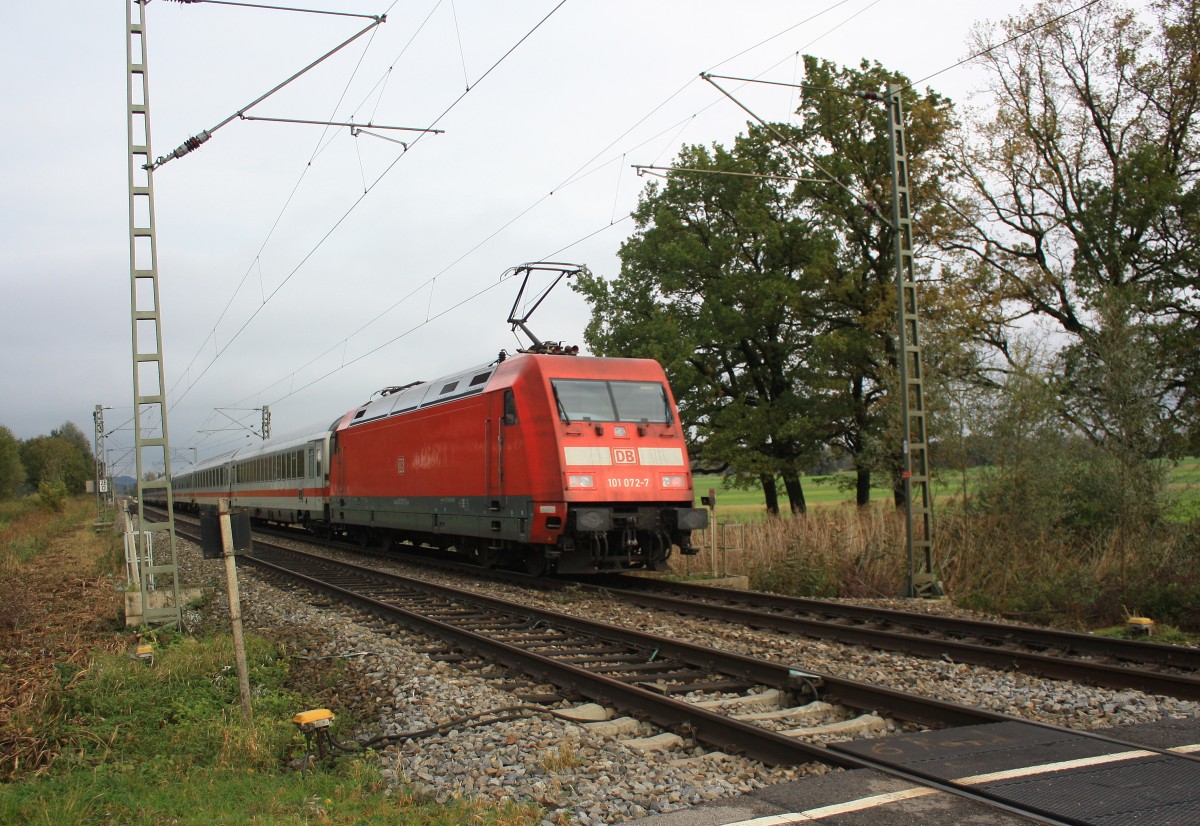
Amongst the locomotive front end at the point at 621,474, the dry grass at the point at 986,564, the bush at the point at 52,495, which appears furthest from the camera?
the bush at the point at 52,495

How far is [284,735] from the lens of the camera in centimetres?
639

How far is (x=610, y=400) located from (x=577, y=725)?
8197mm

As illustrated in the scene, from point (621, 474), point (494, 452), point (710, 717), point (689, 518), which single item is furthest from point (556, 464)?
point (710, 717)

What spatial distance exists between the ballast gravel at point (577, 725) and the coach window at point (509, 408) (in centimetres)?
403

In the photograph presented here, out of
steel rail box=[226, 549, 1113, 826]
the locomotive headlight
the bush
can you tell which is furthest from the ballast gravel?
the bush

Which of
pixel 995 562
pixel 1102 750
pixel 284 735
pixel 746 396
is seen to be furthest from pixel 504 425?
pixel 746 396

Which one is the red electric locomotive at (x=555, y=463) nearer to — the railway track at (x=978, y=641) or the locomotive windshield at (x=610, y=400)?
the locomotive windshield at (x=610, y=400)

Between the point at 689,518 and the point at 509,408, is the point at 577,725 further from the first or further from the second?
the point at 509,408

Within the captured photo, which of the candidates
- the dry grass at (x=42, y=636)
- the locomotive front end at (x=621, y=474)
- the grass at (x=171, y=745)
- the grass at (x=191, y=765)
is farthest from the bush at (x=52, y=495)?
the grass at (x=191, y=765)

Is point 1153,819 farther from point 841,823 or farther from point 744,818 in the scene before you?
point 744,818

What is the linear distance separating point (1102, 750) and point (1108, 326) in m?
17.2

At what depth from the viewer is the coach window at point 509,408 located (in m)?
14.1

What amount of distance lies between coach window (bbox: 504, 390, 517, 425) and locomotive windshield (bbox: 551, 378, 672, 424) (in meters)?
0.75

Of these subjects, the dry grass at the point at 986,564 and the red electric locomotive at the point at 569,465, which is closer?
the dry grass at the point at 986,564
